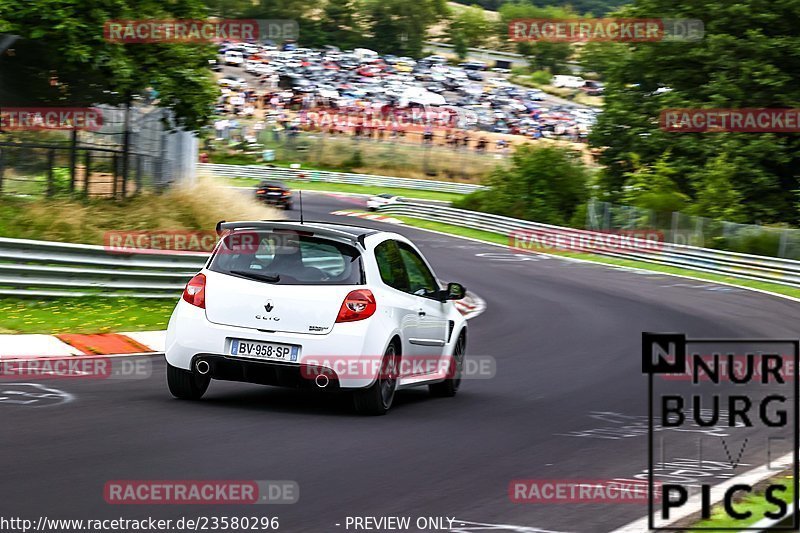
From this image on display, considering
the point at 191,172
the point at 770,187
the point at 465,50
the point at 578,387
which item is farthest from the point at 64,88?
the point at 465,50

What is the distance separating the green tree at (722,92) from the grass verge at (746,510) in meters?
36.6

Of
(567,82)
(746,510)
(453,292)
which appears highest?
(567,82)

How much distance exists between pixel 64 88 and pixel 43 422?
52.0 feet

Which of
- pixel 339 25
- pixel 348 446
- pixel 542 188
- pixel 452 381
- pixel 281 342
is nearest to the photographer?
pixel 348 446

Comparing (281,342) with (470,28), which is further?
(470,28)

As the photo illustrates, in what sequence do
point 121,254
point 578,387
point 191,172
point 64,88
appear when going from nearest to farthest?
point 578,387 → point 121,254 → point 64,88 → point 191,172

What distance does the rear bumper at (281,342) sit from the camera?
9.42 m

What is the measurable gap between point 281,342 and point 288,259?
767 mm

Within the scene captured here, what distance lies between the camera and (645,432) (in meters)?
10.0

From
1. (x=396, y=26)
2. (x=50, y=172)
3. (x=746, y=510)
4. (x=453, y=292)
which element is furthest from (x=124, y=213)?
(x=396, y=26)

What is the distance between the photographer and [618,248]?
40.9m

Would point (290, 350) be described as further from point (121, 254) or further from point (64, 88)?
point (64, 88)

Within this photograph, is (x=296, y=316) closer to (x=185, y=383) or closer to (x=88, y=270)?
(x=185, y=383)

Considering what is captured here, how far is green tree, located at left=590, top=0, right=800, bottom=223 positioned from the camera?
140ft
